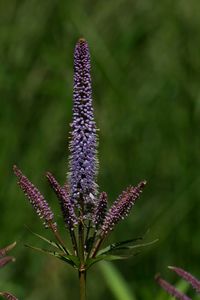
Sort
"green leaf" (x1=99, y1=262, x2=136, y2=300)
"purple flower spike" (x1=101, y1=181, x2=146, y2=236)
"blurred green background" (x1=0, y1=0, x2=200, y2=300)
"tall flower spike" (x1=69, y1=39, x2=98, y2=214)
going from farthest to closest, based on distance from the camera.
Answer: "blurred green background" (x1=0, y1=0, x2=200, y2=300), "green leaf" (x1=99, y1=262, x2=136, y2=300), "purple flower spike" (x1=101, y1=181, x2=146, y2=236), "tall flower spike" (x1=69, y1=39, x2=98, y2=214)

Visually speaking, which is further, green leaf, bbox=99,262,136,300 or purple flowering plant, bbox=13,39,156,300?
green leaf, bbox=99,262,136,300

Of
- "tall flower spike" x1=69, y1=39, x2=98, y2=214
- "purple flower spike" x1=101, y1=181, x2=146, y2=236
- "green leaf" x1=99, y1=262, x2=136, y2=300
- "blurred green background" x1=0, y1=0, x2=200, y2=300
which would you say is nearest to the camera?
"tall flower spike" x1=69, y1=39, x2=98, y2=214

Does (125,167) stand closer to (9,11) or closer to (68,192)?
(9,11)

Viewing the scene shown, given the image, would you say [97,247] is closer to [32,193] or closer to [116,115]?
[32,193]

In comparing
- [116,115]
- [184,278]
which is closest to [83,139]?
[184,278]

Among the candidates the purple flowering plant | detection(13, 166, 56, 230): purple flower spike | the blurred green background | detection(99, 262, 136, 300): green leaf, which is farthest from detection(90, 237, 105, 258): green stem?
the blurred green background

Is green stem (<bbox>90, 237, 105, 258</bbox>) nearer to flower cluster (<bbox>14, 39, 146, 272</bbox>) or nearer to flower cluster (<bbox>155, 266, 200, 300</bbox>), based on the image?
flower cluster (<bbox>14, 39, 146, 272</bbox>)

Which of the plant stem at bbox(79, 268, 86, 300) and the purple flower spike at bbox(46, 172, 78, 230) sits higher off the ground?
the purple flower spike at bbox(46, 172, 78, 230)
